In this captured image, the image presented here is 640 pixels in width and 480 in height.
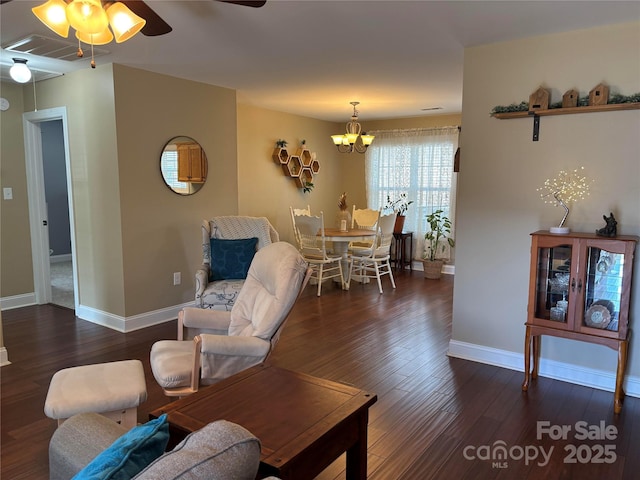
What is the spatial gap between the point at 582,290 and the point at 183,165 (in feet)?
11.9

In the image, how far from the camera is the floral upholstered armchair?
3.85 metres

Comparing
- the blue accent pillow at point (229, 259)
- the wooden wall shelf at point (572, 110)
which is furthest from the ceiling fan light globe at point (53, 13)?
the wooden wall shelf at point (572, 110)

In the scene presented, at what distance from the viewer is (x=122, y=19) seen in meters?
1.95

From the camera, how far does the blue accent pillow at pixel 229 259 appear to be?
4.14 m

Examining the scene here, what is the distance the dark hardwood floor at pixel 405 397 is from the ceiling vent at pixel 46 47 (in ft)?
7.75

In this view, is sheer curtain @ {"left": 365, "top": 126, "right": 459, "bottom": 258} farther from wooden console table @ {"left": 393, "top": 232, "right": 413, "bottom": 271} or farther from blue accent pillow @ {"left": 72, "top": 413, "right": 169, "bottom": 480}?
blue accent pillow @ {"left": 72, "top": 413, "right": 169, "bottom": 480}

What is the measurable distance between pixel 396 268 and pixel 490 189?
391 centimetres

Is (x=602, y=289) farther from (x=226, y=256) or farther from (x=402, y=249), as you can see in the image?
(x=402, y=249)

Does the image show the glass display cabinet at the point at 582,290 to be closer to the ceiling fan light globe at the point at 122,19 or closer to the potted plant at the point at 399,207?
the ceiling fan light globe at the point at 122,19

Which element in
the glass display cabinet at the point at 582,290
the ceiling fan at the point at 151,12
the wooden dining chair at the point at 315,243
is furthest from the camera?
the wooden dining chair at the point at 315,243

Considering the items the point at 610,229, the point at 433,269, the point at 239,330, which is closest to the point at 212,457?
the point at 239,330

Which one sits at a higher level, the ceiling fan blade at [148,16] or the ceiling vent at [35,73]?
the ceiling vent at [35,73]

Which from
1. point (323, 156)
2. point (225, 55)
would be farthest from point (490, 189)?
point (323, 156)

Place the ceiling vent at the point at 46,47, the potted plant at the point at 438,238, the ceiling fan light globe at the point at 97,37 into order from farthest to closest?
the potted plant at the point at 438,238
the ceiling vent at the point at 46,47
the ceiling fan light globe at the point at 97,37
